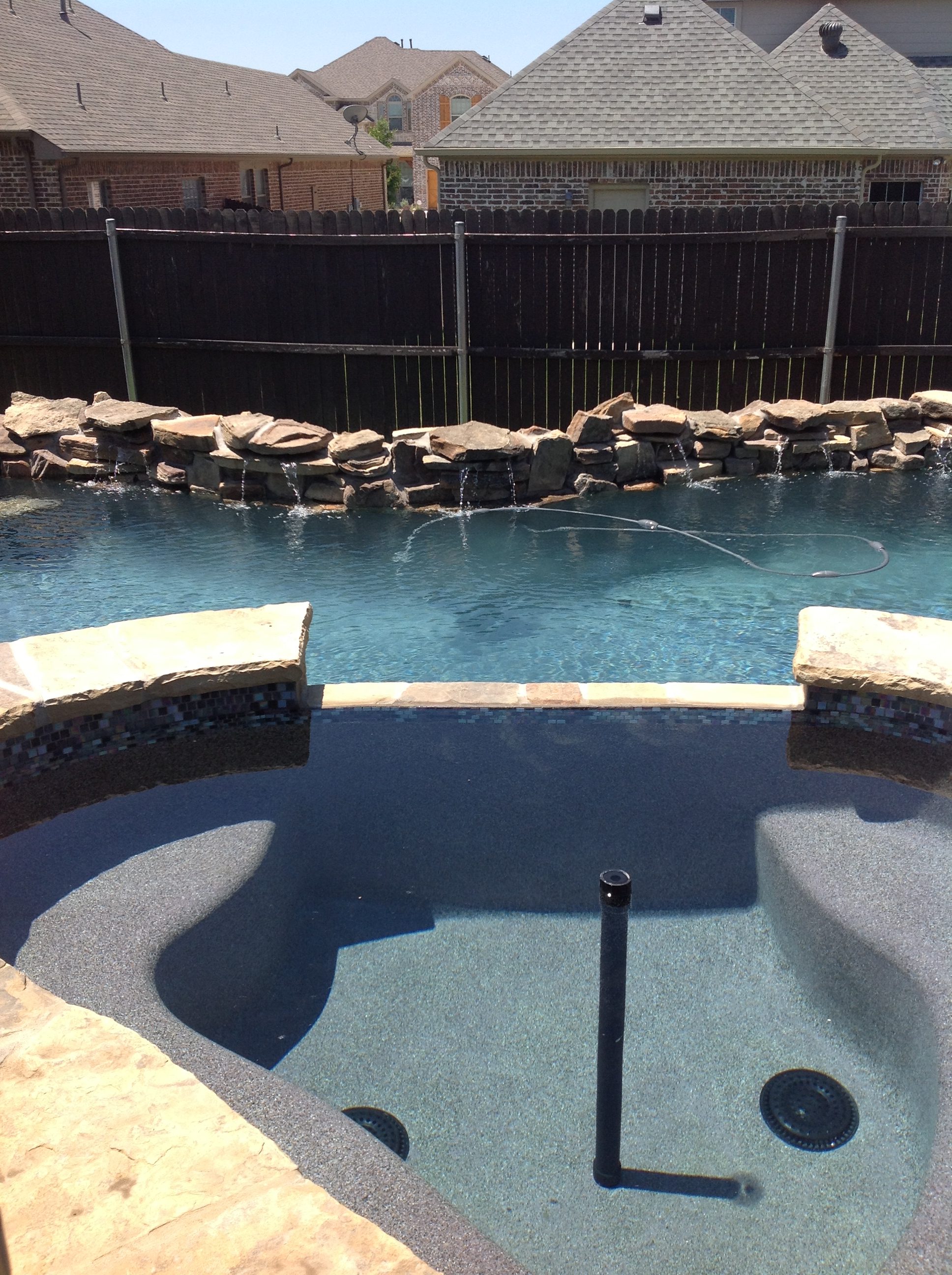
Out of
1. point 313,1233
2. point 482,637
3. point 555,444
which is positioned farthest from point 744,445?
point 313,1233

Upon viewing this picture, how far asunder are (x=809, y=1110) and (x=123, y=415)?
8.85 meters

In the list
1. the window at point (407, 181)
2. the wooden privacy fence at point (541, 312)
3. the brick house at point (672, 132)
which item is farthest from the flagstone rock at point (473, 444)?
the window at point (407, 181)

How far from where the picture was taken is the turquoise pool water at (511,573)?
6.05m

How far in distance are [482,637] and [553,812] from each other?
2.43 meters

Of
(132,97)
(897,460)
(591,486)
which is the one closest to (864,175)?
(897,460)

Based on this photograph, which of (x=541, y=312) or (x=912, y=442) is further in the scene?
(x=541, y=312)

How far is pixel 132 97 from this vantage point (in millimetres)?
22016

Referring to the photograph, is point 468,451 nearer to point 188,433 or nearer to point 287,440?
point 287,440

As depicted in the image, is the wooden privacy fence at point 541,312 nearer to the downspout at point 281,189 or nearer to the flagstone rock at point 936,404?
the flagstone rock at point 936,404

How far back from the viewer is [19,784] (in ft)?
13.0

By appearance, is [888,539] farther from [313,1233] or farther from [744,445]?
[313,1233]

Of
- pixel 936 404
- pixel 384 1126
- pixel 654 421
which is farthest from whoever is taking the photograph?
pixel 936 404

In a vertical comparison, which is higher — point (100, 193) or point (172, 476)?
point (100, 193)

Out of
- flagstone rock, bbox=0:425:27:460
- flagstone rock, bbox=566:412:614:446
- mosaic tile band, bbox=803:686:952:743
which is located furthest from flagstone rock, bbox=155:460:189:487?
mosaic tile band, bbox=803:686:952:743
